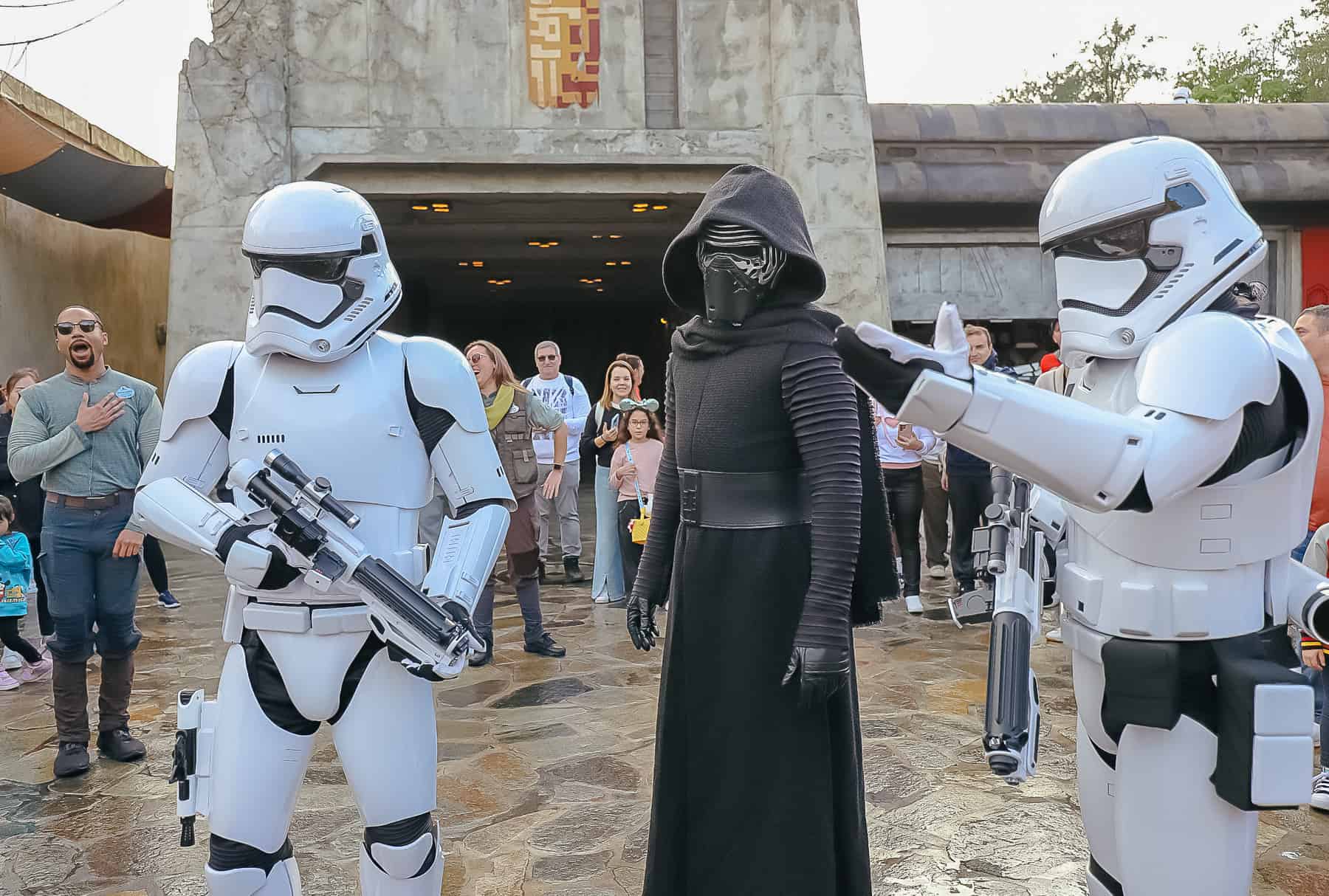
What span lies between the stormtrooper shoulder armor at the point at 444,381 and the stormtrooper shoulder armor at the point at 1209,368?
4.85ft

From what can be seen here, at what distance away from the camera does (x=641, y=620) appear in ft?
9.30

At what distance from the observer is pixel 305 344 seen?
97.5 inches

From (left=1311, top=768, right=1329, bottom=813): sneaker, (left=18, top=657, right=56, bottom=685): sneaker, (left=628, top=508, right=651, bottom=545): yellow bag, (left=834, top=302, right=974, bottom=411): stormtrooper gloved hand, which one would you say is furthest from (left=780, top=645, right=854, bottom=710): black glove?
(left=18, top=657, right=56, bottom=685): sneaker

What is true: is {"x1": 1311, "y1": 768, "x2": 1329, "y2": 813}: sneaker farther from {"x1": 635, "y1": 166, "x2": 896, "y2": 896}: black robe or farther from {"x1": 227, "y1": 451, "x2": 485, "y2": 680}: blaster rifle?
{"x1": 227, "y1": 451, "x2": 485, "y2": 680}: blaster rifle

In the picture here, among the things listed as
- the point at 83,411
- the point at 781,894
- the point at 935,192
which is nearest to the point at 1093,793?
the point at 781,894

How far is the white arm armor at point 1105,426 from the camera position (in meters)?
1.75

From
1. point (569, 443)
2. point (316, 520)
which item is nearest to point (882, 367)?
point (316, 520)

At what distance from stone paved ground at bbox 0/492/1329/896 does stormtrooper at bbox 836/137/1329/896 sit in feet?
4.12

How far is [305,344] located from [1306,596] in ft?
7.21

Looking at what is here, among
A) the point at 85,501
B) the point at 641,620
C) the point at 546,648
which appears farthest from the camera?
the point at 546,648

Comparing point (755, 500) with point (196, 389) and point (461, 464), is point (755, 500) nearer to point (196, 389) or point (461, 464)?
point (461, 464)

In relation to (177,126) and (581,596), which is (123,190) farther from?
(581,596)

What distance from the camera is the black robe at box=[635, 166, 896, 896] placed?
2465 millimetres

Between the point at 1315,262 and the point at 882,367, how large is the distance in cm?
1420
